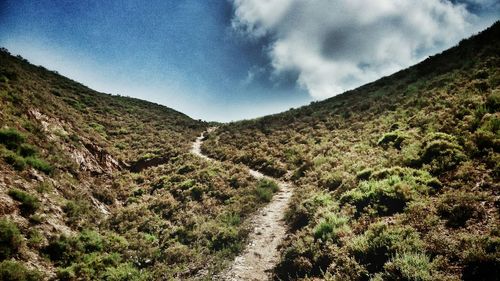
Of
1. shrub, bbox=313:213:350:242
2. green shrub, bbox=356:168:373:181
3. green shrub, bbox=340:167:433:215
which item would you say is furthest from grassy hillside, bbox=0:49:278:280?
green shrub, bbox=356:168:373:181

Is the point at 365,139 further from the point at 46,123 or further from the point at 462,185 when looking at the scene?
the point at 46,123

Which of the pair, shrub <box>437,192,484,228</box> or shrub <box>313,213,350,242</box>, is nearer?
shrub <box>437,192,484,228</box>

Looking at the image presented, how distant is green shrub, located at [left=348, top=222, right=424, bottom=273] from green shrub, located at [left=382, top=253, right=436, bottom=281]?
0.29m

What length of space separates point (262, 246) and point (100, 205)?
31.4ft

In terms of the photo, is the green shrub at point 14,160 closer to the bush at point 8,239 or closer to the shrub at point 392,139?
the bush at point 8,239

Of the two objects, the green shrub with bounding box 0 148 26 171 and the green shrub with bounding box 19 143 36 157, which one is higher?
the green shrub with bounding box 19 143 36 157

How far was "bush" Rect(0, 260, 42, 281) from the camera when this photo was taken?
844cm

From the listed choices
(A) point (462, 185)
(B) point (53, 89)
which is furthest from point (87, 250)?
(B) point (53, 89)

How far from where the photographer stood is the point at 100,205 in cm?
1692

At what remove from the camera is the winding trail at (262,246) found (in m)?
10.8

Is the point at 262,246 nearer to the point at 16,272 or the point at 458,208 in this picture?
the point at 458,208

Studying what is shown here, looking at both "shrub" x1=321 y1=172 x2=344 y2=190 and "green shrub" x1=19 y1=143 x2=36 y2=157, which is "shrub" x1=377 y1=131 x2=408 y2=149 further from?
"green shrub" x1=19 y1=143 x2=36 y2=157

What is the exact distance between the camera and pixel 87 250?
1196 centimetres

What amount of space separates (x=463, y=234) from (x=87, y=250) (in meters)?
12.2
